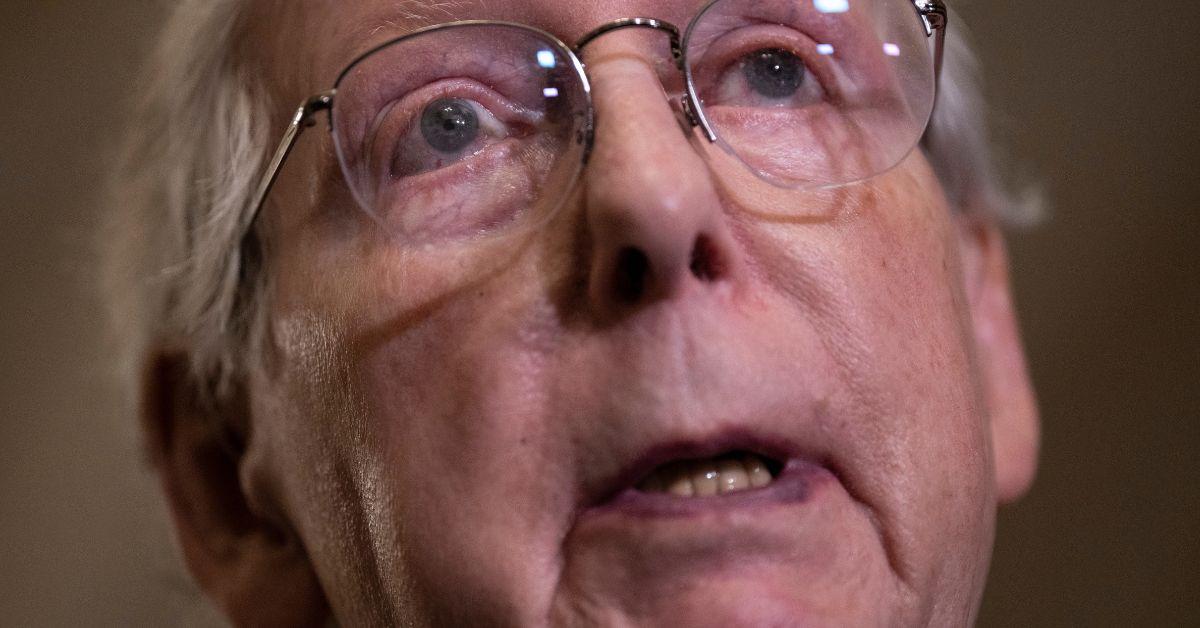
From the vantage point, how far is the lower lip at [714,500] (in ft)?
2.26

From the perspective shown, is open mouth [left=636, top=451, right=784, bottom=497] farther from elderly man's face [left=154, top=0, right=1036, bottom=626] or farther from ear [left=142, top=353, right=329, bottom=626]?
ear [left=142, top=353, right=329, bottom=626]

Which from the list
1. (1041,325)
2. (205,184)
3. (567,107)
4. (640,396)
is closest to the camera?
(640,396)

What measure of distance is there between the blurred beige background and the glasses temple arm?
2.51 ft

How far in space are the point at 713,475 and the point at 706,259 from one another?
0.15m

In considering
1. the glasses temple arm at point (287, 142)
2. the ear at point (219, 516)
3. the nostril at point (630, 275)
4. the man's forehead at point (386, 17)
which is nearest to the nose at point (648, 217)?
the nostril at point (630, 275)

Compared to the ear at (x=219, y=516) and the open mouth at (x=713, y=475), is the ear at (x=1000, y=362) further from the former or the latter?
the ear at (x=219, y=516)

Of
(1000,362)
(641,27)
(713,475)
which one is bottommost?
(1000,362)

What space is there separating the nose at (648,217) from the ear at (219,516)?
50 cm

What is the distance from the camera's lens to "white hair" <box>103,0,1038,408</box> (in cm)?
100

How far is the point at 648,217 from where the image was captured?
69cm

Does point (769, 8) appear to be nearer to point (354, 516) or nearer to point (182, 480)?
point (354, 516)

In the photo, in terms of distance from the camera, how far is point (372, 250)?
0.83m

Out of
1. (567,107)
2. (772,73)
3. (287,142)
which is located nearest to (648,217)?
(567,107)

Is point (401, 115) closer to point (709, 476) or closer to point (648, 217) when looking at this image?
point (648, 217)
